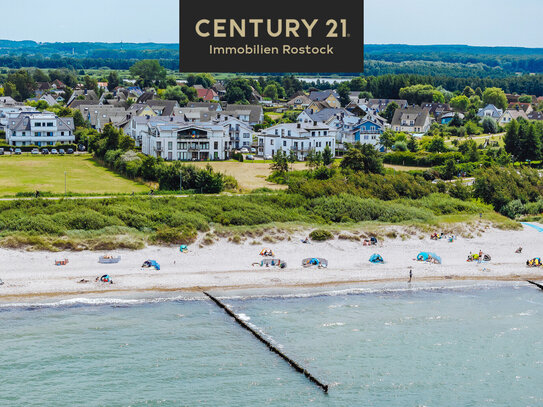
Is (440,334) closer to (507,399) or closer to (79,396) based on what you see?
(507,399)

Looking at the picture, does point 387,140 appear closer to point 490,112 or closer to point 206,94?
point 490,112

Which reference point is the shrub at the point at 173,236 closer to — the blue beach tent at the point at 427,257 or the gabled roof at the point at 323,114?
the blue beach tent at the point at 427,257

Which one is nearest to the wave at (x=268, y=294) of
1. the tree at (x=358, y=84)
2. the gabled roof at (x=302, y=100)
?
the gabled roof at (x=302, y=100)

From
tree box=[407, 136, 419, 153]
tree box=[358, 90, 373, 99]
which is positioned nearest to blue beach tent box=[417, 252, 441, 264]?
tree box=[407, 136, 419, 153]

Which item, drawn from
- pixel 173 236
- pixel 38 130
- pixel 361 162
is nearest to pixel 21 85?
pixel 38 130

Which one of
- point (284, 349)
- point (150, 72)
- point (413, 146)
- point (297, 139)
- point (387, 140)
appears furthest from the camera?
point (150, 72)

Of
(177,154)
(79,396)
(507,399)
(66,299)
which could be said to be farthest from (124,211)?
(177,154)
